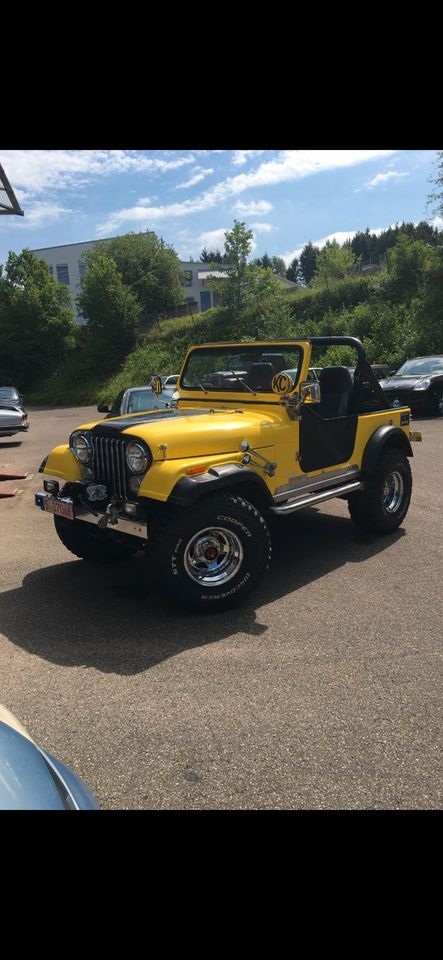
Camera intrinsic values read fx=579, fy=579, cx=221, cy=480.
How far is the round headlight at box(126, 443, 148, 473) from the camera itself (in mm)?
3891

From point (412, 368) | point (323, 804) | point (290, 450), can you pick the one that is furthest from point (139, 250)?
point (323, 804)

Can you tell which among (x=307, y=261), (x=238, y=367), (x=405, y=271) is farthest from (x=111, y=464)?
(x=307, y=261)

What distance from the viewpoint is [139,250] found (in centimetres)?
4506

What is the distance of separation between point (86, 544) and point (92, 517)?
3.20 ft

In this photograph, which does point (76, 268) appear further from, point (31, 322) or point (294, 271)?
point (294, 271)

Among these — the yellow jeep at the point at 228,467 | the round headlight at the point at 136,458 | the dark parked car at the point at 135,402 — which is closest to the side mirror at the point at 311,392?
the yellow jeep at the point at 228,467

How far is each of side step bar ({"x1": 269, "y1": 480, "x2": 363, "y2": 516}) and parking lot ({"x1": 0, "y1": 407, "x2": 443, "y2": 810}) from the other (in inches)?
22.5

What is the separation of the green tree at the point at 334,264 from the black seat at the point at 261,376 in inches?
1459

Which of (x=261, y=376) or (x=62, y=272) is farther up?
(x=62, y=272)

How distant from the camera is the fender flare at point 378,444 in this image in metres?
5.45

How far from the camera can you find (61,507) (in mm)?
4344

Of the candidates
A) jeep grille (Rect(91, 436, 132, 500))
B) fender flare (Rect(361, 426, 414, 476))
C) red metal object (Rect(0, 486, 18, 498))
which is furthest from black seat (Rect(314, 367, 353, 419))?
red metal object (Rect(0, 486, 18, 498))

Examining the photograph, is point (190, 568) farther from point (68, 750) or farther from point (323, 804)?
point (323, 804)

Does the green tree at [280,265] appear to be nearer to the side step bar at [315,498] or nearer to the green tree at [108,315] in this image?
the green tree at [108,315]
